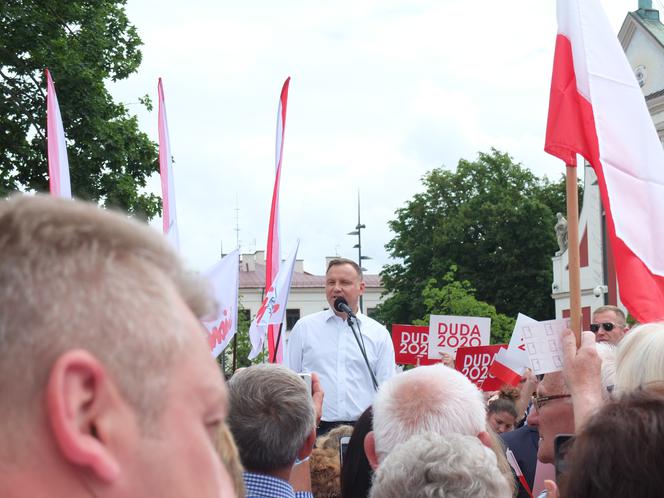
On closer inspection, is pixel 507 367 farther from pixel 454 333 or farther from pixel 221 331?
pixel 221 331

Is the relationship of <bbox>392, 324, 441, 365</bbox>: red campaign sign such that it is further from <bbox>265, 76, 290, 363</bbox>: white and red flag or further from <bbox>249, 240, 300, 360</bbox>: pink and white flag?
<bbox>249, 240, 300, 360</bbox>: pink and white flag

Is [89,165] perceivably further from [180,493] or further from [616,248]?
[180,493]

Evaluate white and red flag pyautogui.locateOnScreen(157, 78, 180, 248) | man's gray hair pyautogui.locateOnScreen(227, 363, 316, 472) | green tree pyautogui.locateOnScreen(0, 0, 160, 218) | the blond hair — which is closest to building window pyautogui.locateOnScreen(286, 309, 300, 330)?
green tree pyautogui.locateOnScreen(0, 0, 160, 218)

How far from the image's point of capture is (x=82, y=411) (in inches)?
34.2

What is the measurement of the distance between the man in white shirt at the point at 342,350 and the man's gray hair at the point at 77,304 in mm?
6626

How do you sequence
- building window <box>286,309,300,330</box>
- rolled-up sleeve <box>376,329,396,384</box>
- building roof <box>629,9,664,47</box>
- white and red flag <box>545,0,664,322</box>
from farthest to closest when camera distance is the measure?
1. building window <box>286,309,300,330</box>
2. building roof <box>629,9,664,47</box>
3. rolled-up sleeve <box>376,329,396,384</box>
4. white and red flag <box>545,0,664,322</box>

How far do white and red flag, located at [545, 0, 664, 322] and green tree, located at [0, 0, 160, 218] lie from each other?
16.4m

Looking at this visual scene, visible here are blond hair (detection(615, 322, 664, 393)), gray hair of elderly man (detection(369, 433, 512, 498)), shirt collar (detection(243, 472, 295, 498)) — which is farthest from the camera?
shirt collar (detection(243, 472, 295, 498))

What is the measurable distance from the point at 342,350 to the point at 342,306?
1.36 ft

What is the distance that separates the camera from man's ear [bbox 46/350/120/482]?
856mm

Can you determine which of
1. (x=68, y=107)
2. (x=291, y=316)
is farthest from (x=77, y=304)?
(x=291, y=316)

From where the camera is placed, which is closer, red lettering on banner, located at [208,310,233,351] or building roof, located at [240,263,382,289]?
red lettering on banner, located at [208,310,233,351]

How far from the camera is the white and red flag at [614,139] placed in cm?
507

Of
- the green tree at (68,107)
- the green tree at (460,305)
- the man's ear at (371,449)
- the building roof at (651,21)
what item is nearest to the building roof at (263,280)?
the green tree at (460,305)
